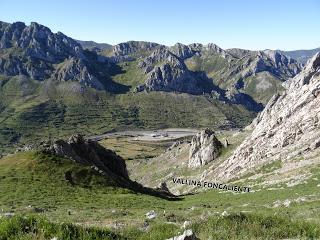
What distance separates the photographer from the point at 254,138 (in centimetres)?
10188

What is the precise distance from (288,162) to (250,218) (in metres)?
63.8

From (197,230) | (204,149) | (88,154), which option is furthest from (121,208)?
(204,149)

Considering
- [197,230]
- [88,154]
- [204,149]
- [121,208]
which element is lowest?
[204,149]

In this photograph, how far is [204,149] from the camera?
433 ft

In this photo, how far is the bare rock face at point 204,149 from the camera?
13012 centimetres

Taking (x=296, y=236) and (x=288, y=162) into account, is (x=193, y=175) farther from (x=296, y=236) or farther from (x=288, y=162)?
(x=296, y=236)

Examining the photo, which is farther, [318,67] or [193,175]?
[318,67]

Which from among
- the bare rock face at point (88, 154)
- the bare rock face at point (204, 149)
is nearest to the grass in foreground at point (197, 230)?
the bare rock face at point (88, 154)

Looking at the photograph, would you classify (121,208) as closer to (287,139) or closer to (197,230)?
(197,230)

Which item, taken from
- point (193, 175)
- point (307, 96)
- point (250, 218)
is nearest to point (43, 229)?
point (250, 218)

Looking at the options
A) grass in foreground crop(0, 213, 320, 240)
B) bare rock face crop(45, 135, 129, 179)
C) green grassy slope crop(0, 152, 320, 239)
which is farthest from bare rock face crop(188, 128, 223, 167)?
grass in foreground crop(0, 213, 320, 240)

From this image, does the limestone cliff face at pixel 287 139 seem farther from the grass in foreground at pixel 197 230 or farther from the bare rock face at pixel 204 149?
the grass in foreground at pixel 197 230

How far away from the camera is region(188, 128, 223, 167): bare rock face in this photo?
13012 centimetres

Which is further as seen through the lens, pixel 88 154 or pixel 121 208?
pixel 88 154
